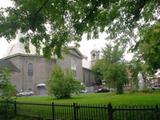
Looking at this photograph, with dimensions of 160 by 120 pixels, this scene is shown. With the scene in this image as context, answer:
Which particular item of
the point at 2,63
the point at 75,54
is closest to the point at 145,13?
the point at 2,63

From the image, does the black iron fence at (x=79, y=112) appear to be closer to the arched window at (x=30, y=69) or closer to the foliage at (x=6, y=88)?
the foliage at (x=6, y=88)

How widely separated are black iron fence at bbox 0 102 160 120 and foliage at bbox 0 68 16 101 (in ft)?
2.59

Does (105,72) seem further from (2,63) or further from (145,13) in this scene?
(145,13)

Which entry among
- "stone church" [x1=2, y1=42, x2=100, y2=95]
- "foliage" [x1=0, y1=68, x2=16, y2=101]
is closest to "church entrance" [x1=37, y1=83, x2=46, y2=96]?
"stone church" [x1=2, y1=42, x2=100, y2=95]

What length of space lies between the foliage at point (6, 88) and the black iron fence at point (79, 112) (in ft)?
2.59

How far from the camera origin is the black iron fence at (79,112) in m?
11.5

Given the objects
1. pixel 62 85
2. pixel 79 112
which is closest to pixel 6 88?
pixel 79 112

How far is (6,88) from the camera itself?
20.6m

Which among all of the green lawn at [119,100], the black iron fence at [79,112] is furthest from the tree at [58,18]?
the green lawn at [119,100]

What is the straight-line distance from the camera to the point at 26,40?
14.0 meters

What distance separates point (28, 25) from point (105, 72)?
4214 centimetres

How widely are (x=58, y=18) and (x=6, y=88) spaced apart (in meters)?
8.89

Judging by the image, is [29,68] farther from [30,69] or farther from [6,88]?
[6,88]

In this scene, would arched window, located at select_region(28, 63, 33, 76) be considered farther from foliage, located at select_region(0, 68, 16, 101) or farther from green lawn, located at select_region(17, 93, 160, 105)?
foliage, located at select_region(0, 68, 16, 101)
